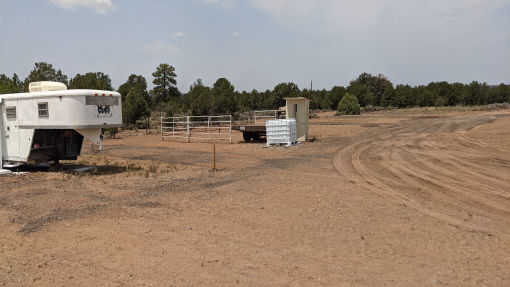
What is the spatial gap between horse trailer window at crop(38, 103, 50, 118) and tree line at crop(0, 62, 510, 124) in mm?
16711

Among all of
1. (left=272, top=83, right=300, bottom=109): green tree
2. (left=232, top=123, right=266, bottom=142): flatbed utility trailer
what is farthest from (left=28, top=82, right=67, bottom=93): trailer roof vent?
(left=272, top=83, right=300, bottom=109): green tree

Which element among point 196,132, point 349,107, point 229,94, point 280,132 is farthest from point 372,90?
point 280,132

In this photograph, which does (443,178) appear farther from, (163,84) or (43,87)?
(163,84)

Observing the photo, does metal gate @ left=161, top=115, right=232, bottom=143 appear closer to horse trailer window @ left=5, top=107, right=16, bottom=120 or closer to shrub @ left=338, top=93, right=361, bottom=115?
horse trailer window @ left=5, top=107, right=16, bottom=120

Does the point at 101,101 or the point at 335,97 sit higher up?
the point at 335,97

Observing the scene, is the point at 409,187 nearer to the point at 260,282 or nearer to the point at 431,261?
the point at 431,261

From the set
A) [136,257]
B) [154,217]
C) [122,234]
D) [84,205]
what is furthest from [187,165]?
[136,257]

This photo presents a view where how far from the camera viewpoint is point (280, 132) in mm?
21078

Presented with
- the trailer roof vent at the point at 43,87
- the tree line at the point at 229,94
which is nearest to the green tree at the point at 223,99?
the tree line at the point at 229,94

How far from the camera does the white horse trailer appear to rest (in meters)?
11.6

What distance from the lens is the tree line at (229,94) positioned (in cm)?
3788

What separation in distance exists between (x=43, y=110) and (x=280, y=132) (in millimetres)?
11868

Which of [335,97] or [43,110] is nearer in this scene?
[43,110]

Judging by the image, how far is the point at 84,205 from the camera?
8516mm
